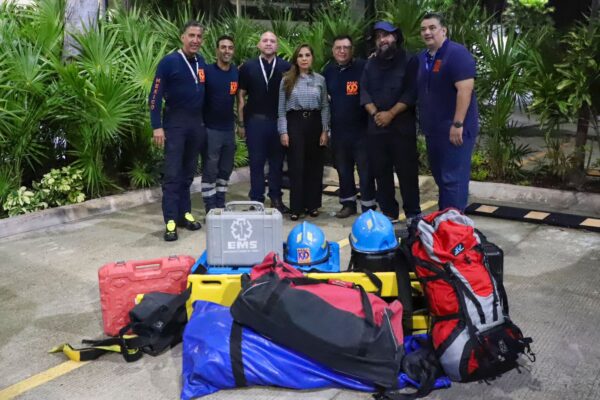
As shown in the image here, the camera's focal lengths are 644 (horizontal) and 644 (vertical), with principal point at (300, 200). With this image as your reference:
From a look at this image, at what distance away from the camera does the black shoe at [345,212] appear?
22.3 feet

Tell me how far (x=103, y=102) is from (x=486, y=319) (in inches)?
185

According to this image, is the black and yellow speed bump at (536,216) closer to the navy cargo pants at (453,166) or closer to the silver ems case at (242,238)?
the navy cargo pants at (453,166)

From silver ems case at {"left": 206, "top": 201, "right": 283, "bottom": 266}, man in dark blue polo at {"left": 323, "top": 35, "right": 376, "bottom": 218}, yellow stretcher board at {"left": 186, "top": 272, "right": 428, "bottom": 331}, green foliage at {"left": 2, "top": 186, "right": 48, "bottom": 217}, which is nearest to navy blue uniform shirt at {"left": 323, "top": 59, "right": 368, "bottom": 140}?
man in dark blue polo at {"left": 323, "top": 35, "right": 376, "bottom": 218}

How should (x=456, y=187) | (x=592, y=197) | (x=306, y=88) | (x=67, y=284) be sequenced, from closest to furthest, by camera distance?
(x=67, y=284), (x=456, y=187), (x=306, y=88), (x=592, y=197)

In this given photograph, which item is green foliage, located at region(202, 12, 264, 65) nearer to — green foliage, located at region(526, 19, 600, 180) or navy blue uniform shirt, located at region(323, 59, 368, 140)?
navy blue uniform shirt, located at region(323, 59, 368, 140)

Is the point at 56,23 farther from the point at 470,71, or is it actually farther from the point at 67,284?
the point at 470,71

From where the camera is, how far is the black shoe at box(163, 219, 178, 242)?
5.95 metres

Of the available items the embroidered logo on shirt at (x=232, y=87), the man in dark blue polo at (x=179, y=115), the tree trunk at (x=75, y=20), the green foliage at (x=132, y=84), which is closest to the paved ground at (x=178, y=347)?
the man in dark blue polo at (x=179, y=115)

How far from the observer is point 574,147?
24.3 ft

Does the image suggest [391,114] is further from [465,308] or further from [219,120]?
[465,308]

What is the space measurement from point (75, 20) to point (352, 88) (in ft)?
10.8

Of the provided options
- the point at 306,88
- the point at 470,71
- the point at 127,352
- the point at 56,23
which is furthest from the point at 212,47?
the point at 127,352

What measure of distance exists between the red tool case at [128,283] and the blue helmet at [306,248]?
68cm

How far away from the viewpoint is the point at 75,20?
7.17 metres
